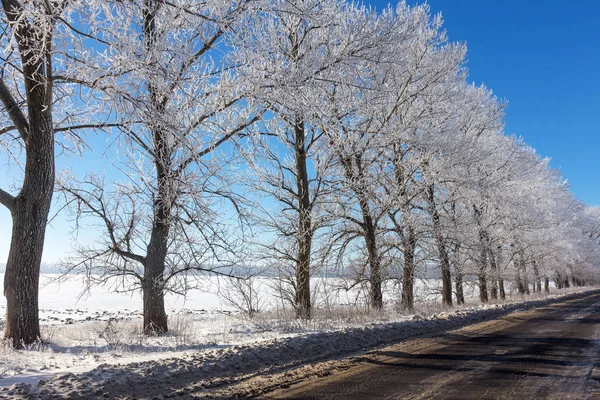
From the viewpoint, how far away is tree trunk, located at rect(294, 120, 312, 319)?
12.1m

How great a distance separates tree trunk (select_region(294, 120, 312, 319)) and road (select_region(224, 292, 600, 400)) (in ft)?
15.3

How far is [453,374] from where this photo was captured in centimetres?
501

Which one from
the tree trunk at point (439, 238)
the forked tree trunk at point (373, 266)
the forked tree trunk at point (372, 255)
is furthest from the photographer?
the tree trunk at point (439, 238)

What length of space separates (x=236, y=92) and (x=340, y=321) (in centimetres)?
611

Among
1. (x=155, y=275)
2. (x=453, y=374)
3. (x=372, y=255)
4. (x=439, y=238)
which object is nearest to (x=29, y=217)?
(x=155, y=275)

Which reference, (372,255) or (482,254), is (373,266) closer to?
(372,255)

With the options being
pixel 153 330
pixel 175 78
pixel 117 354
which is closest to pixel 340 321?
pixel 153 330

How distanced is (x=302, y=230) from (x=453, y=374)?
743 centimetres

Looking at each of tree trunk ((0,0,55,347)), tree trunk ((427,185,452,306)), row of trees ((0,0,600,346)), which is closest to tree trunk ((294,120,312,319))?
row of trees ((0,0,600,346))

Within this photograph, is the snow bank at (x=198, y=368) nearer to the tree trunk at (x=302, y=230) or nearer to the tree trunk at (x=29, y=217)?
the tree trunk at (x=29, y=217)

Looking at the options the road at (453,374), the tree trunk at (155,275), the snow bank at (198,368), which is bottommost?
the road at (453,374)

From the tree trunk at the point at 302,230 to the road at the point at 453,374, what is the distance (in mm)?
4664

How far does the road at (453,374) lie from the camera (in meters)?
4.20

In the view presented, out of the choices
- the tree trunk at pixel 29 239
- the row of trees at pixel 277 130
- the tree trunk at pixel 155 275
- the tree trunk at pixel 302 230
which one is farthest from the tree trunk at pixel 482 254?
the tree trunk at pixel 29 239
